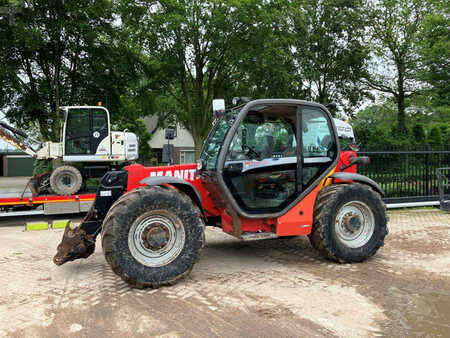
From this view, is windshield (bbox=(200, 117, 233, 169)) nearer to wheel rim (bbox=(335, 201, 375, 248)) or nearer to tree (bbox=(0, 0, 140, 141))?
wheel rim (bbox=(335, 201, 375, 248))

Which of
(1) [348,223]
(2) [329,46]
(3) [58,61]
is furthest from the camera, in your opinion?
(2) [329,46]

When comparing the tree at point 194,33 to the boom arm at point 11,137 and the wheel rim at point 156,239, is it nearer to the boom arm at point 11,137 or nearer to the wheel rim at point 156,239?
the boom arm at point 11,137

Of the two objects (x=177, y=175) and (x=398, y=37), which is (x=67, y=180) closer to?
(x=177, y=175)

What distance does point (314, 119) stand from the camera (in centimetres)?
550

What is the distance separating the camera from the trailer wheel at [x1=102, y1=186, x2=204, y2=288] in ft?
14.1

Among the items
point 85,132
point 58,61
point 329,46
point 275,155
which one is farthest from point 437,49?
point 275,155

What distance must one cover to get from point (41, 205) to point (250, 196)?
6708 millimetres

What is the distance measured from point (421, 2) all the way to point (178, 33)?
1686cm

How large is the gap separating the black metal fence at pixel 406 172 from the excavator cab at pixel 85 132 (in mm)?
7670

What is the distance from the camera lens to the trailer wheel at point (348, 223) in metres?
5.22

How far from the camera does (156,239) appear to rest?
14.8ft

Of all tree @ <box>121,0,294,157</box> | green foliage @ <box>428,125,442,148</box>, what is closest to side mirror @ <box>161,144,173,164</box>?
tree @ <box>121,0,294,157</box>

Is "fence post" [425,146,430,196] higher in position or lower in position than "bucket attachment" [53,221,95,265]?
higher

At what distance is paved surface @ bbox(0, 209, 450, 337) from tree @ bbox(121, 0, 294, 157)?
1191cm
